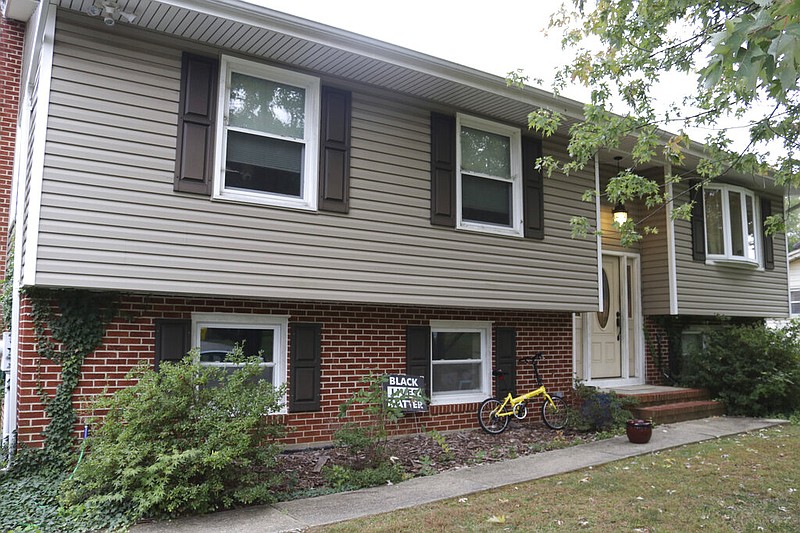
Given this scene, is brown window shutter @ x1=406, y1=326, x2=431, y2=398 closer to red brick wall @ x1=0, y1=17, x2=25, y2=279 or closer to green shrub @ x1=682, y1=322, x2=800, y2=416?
red brick wall @ x1=0, y1=17, x2=25, y2=279

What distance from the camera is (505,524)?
441 cm

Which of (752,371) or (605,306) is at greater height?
(605,306)

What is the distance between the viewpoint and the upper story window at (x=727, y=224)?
436 inches

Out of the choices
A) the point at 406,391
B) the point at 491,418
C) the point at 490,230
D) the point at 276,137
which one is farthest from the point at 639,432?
the point at 276,137

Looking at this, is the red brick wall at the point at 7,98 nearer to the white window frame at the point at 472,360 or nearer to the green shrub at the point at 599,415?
the white window frame at the point at 472,360

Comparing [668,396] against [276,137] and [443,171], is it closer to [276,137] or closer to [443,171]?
[443,171]

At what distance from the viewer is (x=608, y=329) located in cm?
1045

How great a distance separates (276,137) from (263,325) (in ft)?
7.13

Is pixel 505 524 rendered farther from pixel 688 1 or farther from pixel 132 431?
pixel 688 1

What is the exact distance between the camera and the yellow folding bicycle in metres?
7.95

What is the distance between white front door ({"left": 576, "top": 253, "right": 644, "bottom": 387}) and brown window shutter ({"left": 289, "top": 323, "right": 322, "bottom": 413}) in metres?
5.23

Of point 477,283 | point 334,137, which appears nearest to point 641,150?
point 477,283

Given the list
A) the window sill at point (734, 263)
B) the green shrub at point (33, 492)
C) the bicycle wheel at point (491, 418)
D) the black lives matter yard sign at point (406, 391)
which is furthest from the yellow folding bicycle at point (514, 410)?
the green shrub at point (33, 492)

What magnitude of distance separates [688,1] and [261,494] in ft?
17.0
